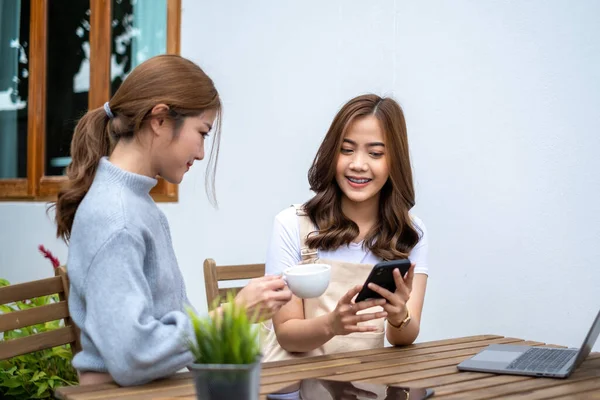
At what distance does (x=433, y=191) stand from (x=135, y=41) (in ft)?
8.04

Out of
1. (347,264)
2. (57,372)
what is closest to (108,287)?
(347,264)

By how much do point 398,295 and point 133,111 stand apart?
0.88 meters

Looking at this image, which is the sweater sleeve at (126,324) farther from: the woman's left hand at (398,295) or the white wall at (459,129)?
the white wall at (459,129)

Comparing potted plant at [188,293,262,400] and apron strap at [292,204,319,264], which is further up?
potted plant at [188,293,262,400]

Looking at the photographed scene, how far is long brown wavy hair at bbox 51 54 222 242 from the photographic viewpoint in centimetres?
200

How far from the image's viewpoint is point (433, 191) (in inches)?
139

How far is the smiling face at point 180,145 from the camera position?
6.68ft

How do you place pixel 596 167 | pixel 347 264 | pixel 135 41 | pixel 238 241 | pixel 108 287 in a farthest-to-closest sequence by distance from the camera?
pixel 135 41, pixel 238 241, pixel 596 167, pixel 347 264, pixel 108 287

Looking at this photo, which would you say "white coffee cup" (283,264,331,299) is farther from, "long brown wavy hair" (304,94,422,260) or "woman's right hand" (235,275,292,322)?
"long brown wavy hair" (304,94,422,260)

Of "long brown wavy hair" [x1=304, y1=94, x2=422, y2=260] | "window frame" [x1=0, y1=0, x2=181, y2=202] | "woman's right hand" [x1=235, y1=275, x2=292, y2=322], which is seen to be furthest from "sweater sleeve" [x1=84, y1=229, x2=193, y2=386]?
"window frame" [x1=0, y1=0, x2=181, y2=202]

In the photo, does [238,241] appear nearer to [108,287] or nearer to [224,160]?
[224,160]

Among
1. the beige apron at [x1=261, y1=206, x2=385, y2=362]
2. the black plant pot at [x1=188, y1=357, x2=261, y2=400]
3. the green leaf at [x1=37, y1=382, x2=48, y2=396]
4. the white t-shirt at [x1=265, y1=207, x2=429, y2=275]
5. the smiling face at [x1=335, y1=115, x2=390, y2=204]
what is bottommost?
the green leaf at [x1=37, y1=382, x2=48, y2=396]

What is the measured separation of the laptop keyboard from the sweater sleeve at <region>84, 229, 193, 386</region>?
2.72 feet

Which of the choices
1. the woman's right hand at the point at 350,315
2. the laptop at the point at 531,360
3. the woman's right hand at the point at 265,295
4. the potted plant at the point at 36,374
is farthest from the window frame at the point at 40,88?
the laptop at the point at 531,360
